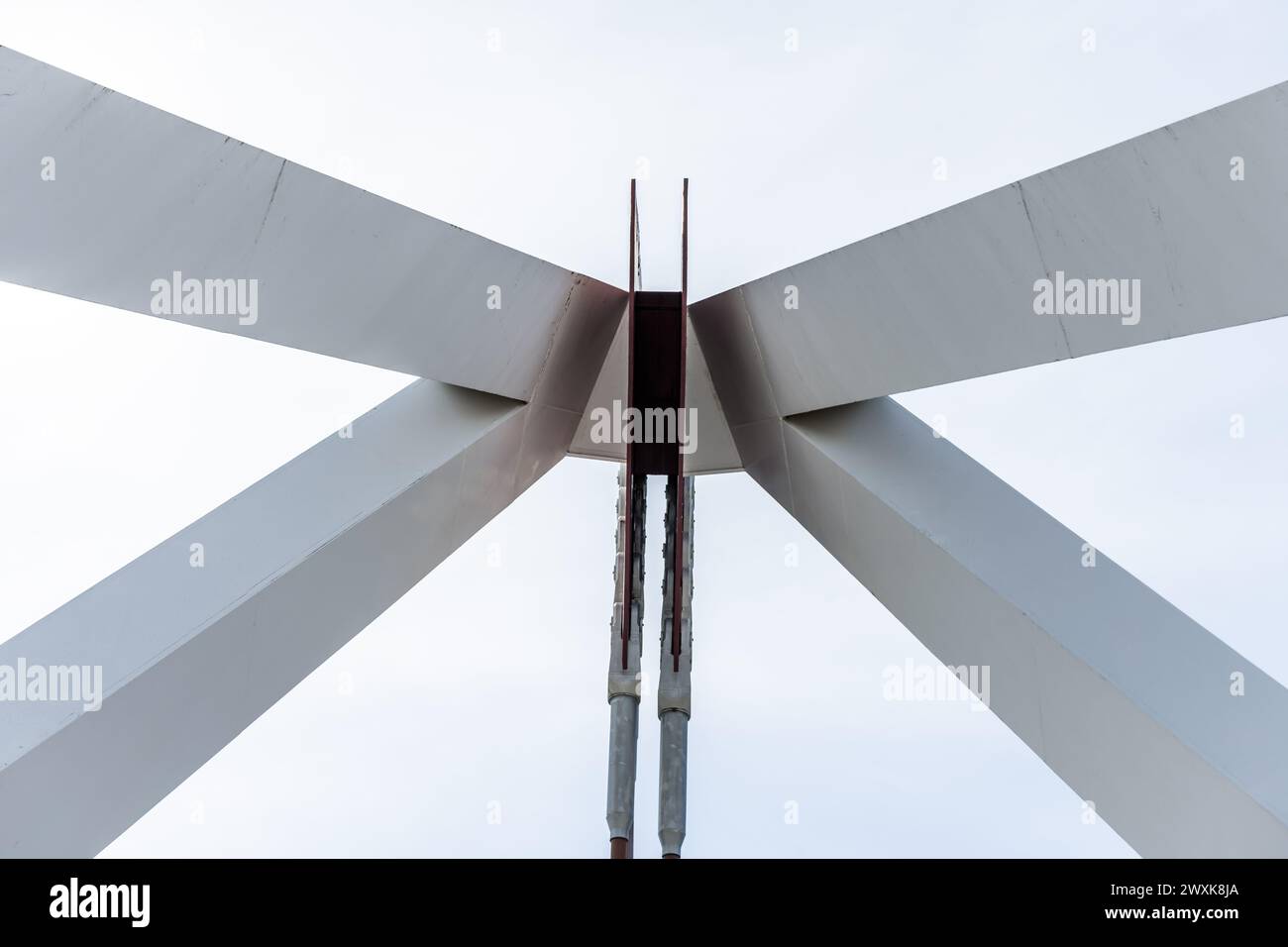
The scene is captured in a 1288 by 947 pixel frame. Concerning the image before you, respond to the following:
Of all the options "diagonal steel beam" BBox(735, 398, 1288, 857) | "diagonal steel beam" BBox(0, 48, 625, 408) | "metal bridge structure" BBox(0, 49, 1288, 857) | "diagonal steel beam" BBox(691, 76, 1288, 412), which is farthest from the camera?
"diagonal steel beam" BBox(735, 398, 1288, 857)

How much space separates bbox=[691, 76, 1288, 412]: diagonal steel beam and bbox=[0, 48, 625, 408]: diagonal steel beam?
2176 millimetres

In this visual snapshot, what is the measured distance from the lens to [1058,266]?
26.8 feet

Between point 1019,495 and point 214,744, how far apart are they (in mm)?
5930

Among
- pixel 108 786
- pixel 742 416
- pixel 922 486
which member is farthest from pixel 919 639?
pixel 108 786

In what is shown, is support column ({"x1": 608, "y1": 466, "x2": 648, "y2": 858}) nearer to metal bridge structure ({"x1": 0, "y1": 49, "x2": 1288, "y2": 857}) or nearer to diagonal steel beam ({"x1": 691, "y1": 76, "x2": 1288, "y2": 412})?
metal bridge structure ({"x1": 0, "y1": 49, "x2": 1288, "y2": 857})

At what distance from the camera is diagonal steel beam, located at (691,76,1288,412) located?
7.24 metres

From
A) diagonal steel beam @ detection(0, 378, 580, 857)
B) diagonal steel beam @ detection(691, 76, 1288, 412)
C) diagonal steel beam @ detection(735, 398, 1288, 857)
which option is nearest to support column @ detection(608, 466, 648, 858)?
diagonal steel beam @ detection(0, 378, 580, 857)

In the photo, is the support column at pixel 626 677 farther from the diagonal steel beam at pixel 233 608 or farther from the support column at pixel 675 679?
the diagonal steel beam at pixel 233 608

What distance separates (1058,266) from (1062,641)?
2.41m

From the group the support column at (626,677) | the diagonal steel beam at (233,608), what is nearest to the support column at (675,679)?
the support column at (626,677)

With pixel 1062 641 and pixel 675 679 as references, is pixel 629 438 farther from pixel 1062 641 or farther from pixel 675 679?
pixel 1062 641
